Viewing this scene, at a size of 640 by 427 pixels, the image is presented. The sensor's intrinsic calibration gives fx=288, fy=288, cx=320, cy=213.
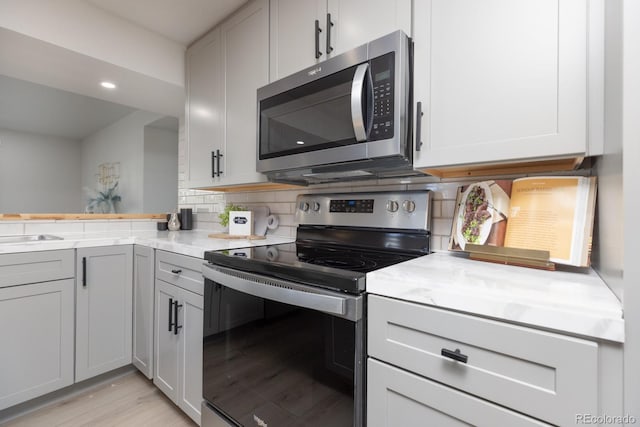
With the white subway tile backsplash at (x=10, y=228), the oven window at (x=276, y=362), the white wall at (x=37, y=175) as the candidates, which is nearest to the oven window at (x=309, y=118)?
the oven window at (x=276, y=362)

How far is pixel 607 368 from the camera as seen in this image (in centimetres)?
54

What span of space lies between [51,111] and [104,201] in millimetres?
1125

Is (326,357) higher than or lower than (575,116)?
lower

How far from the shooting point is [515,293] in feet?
2.16

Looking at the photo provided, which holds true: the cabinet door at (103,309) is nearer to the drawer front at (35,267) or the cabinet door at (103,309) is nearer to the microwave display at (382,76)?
the drawer front at (35,267)

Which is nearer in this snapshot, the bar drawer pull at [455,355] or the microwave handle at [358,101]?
the bar drawer pull at [455,355]

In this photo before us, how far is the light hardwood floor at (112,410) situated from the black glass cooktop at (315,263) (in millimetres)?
1003

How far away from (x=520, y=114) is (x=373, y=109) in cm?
48

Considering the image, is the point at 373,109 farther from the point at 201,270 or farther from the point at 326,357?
the point at 201,270

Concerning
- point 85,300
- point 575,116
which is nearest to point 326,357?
point 575,116

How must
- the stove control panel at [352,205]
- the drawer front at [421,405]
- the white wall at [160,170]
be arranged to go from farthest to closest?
the white wall at [160,170], the stove control panel at [352,205], the drawer front at [421,405]

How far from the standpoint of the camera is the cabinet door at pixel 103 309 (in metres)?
1.73

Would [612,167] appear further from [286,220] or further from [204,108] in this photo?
[204,108]

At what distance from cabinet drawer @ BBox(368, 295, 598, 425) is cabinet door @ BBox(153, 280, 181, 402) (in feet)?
4.06
